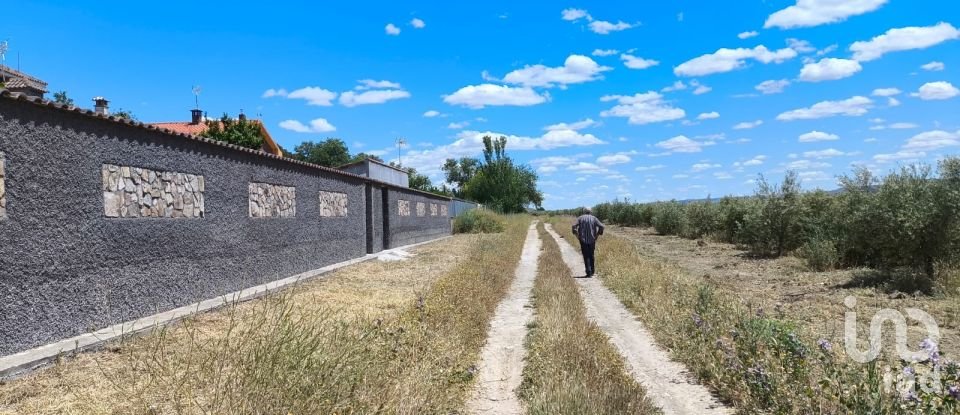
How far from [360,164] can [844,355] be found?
86.8 ft

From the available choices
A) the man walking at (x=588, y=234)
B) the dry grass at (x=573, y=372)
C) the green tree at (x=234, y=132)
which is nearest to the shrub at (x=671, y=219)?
the man walking at (x=588, y=234)

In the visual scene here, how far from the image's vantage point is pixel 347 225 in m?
16.1

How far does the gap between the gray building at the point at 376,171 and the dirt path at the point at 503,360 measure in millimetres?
16460

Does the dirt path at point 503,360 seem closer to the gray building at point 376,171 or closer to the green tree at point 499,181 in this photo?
the gray building at point 376,171

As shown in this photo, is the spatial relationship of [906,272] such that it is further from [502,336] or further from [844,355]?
[502,336]

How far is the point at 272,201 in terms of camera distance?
38.0ft

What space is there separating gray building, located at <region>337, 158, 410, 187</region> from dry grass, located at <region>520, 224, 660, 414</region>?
18.8 metres

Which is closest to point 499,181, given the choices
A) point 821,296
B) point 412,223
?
point 412,223

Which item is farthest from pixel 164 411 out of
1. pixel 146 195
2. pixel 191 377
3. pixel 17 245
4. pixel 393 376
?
pixel 146 195

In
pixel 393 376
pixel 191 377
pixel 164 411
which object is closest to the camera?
pixel 164 411

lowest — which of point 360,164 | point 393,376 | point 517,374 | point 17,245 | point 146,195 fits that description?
point 517,374

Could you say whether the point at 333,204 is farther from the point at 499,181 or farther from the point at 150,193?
the point at 499,181

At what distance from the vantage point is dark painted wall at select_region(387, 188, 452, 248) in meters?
21.1

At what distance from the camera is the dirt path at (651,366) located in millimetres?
4789
